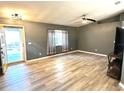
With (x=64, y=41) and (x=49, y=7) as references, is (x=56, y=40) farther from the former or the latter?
(x=49, y=7)

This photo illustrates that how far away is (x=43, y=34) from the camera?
5.89 m

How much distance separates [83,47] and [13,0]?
6.57 meters

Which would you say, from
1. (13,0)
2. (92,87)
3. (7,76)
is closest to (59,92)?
(92,87)

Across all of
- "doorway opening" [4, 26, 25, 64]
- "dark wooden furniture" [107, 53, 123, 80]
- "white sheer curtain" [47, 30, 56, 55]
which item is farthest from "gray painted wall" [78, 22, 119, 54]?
"doorway opening" [4, 26, 25, 64]

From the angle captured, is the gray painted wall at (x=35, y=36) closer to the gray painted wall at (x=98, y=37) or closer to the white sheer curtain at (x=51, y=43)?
the white sheer curtain at (x=51, y=43)

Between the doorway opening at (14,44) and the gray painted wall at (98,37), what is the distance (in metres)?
4.97

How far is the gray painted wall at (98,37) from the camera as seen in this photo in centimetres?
645

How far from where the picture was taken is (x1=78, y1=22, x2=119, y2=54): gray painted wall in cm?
645

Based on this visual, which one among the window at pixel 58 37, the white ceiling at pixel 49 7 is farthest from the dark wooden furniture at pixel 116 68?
the window at pixel 58 37

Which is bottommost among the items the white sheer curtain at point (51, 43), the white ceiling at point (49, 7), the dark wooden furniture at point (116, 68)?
the dark wooden furniture at point (116, 68)

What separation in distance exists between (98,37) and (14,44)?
6133mm

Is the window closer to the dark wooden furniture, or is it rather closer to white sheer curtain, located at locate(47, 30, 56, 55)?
white sheer curtain, located at locate(47, 30, 56, 55)

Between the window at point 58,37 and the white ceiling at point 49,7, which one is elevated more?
the white ceiling at point 49,7

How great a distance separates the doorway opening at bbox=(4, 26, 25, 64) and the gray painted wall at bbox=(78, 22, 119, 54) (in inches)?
195
